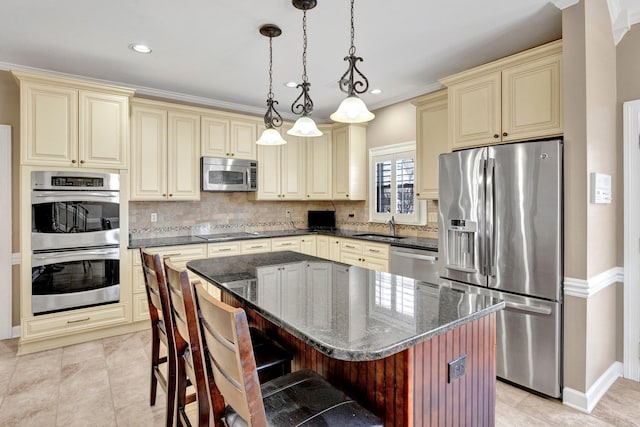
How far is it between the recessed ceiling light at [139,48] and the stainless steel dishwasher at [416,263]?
9.70ft

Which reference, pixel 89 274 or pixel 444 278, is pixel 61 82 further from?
pixel 444 278

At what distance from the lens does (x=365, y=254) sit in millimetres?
4094

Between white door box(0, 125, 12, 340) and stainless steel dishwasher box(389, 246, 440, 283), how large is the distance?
3.80 m

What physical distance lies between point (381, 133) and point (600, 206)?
2.76 m

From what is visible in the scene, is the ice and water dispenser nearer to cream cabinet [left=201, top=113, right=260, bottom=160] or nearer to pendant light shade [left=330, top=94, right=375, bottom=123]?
pendant light shade [left=330, top=94, right=375, bottom=123]

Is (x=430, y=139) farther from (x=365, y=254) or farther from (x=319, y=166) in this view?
(x=319, y=166)

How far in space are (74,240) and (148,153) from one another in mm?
1172

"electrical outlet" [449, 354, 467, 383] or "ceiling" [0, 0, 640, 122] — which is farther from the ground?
"ceiling" [0, 0, 640, 122]

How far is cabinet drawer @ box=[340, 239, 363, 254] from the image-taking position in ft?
13.8

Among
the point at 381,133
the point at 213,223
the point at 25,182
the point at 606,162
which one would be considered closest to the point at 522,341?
the point at 606,162

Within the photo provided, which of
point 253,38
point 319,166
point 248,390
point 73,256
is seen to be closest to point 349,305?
point 248,390

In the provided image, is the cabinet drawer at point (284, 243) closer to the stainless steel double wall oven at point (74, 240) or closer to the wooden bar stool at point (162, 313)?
the stainless steel double wall oven at point (74, 240)

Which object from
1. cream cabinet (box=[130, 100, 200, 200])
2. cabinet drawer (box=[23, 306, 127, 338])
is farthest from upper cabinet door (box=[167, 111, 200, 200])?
cabinet drawer (box=[23, 306, 127, 338])

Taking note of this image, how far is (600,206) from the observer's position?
237cm
